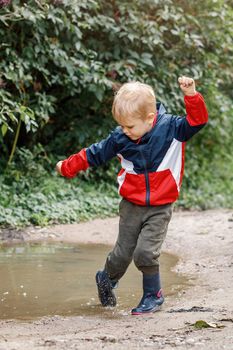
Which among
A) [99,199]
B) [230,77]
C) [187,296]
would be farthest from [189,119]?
[230,77]

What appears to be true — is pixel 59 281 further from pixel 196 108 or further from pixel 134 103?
pixel 196 108

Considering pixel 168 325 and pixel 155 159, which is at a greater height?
pixel 155 159

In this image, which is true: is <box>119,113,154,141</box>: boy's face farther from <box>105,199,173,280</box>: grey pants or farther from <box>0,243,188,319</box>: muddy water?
<box>0,243,188,319</box>: muddy water

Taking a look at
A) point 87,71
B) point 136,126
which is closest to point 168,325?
point 136,126

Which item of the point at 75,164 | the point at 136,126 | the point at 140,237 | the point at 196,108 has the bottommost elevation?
the point at 140,237

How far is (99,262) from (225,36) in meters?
5.44

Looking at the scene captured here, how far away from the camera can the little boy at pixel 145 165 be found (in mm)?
4117

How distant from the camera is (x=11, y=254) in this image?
6.13 m

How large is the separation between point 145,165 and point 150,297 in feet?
2.60

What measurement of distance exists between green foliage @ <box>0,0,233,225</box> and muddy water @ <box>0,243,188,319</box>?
1.18m

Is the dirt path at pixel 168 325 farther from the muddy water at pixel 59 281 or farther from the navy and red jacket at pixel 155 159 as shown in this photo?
the navy and red jacket at pixel 155 159

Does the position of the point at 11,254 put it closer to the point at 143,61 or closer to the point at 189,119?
the point at 189,119

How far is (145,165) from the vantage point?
422 centimetres

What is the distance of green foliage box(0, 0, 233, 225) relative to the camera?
7.92 metres
